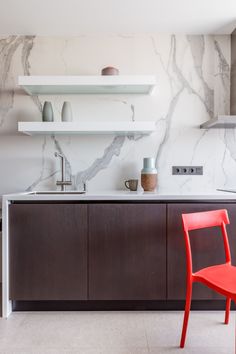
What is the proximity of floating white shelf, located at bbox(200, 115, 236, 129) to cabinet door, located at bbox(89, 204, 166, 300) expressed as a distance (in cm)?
75

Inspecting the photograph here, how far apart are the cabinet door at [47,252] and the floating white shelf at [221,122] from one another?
3.69ft

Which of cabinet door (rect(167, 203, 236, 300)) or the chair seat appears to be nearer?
the chair seat

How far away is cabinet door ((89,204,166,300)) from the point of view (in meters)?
1.88

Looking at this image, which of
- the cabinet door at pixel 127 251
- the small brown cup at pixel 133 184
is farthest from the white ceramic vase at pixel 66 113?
the cabinet door at pixel 127 251

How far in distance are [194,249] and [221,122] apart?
A: 3.01 feet

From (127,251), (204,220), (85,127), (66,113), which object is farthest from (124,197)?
(66,113)

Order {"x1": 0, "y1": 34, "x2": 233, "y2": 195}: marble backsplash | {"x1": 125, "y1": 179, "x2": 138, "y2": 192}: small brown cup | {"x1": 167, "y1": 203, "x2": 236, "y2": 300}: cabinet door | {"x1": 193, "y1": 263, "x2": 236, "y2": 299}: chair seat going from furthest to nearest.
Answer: {"x1": 0, "y1": 34, "x2": 233, "y2": 195}: marble backsplash, {"x1": 125, "y1": 179, "x2": 138, "y2": 192}: small brown cup, {"x1": 167, "y1": 203, "x2": 236, "y2": 300}: cabinet door, {"x1": 193, "y1": 263, "x2": 236, "y2": 299}: chair seat

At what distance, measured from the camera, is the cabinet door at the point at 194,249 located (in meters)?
1.87

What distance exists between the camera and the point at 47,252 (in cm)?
188

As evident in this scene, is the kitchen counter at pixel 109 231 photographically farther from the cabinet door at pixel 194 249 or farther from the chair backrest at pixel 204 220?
the chair backrest at pixel 204 220

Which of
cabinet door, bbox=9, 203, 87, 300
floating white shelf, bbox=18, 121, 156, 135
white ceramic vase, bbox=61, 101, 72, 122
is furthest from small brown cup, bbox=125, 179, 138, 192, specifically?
white ceramic vase, bbox=61, 101, 72, 122

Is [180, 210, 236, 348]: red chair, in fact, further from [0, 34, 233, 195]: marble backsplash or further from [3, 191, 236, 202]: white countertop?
[0, 34, 233, 195]: marble backsplash

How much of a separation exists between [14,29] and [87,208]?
1609 millimetres

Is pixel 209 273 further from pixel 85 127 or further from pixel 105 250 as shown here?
pixel 85 127
